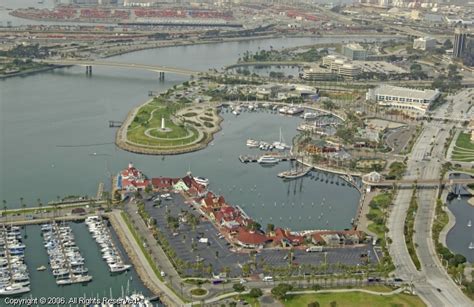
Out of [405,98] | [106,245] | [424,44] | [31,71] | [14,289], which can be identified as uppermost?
[424,44]

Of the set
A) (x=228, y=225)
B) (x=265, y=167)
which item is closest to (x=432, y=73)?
(x=265, y=167)

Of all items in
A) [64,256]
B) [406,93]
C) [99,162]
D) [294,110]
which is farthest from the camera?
[406,93]

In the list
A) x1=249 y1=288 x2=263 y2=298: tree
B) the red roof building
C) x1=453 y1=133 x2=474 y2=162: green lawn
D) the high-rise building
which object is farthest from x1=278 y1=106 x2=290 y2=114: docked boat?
the high-rise building

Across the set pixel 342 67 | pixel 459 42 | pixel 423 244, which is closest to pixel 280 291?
pixel 423 244

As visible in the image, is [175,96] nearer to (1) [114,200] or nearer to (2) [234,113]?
(2) [234,113]

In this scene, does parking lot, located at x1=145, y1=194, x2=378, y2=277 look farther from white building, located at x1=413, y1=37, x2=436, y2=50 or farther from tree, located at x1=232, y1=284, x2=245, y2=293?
white building, located at x1=413, y1=37, x2=436, y2=50

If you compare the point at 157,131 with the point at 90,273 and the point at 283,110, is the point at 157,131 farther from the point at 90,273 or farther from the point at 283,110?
the point at 90,273

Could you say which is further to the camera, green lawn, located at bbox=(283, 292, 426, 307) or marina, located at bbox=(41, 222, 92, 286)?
marina, located at bbox=(41, 222, 92, 286)

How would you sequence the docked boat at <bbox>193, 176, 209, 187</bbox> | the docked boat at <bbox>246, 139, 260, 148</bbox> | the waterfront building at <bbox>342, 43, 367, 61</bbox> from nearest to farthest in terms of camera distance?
the docked boat at <bbox>193, 176, 209, 187</bbox> < the docked boat at <bbox>246, 139, 260, 148</bbox> < the waterfront building at <bbox>342, 43, 367, 61</bbox>
